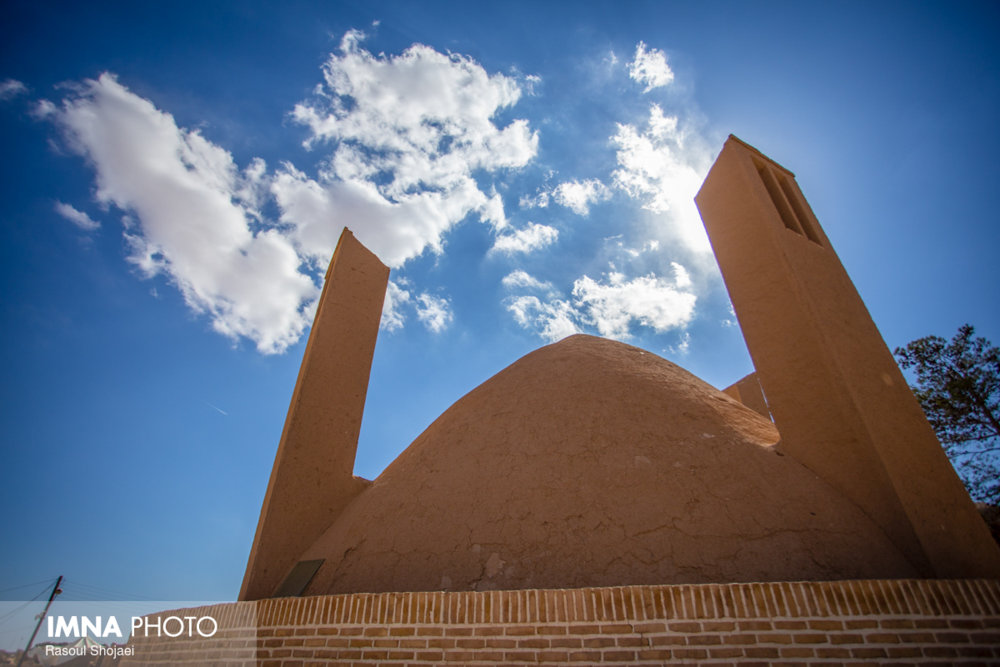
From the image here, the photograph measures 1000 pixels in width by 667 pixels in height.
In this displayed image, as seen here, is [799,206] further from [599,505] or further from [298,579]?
[298,579]

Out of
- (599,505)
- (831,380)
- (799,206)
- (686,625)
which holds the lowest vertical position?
(686,625)

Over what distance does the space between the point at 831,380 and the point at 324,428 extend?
5.25 m

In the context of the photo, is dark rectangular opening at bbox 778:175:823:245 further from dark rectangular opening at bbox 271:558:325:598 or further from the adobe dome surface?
dark rectangular opening at bbox 271:558:325:598

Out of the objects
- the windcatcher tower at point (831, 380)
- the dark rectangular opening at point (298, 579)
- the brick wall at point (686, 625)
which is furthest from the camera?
the dark rectangular opening at point (298, 579)

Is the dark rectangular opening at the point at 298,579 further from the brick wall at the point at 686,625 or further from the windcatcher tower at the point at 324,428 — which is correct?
the brick wall at the point at 686,625

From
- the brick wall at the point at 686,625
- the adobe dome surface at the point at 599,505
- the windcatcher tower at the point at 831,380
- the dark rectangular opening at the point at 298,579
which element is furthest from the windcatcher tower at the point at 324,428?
the windcatcher tower at the point at 831,380

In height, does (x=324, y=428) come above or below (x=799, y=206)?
below

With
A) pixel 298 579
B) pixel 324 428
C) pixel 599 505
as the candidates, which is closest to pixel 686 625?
pixel 599 505

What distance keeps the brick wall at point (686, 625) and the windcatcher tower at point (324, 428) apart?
58.6 inches

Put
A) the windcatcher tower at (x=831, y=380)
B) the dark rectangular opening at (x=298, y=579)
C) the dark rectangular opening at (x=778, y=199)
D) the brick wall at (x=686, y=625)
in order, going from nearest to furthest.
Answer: the brick wall at (x=686, y=625) → the windcatcher tower at (x=831, y=380) → the dark rectangular opening at (x=298, y=579) → the dark rectangular opening at (x=778, y=199)

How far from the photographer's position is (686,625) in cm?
277

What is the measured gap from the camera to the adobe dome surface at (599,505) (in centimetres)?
343

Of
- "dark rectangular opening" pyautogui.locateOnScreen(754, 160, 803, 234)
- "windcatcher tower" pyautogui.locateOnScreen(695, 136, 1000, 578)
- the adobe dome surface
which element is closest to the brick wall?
the adobe dome surface

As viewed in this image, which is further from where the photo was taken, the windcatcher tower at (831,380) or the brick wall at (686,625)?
the windcatcher tower at (831,380)
